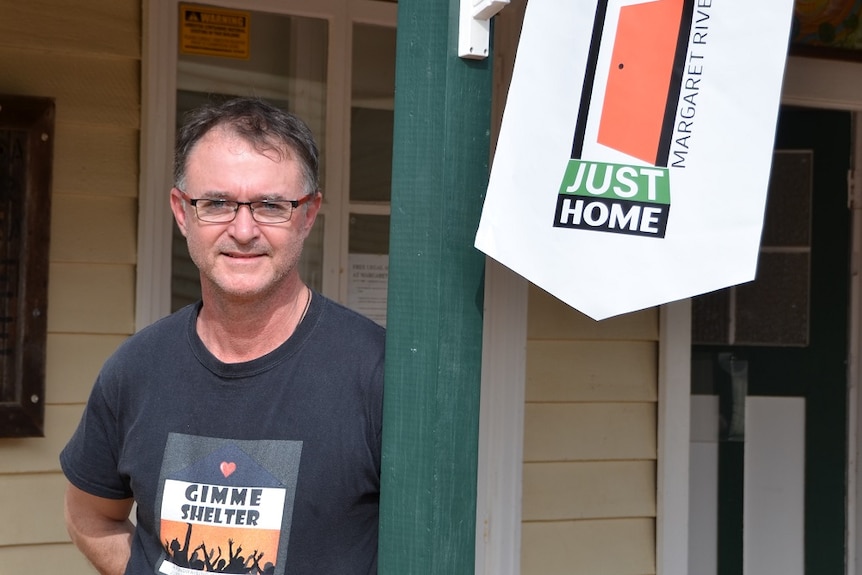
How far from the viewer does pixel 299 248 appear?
6.08 feet

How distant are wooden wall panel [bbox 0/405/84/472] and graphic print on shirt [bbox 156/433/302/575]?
61.0 inches

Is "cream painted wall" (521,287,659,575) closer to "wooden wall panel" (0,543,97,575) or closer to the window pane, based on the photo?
the window pane

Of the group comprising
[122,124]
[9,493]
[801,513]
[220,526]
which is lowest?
[801,513]

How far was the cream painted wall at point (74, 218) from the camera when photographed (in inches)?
126

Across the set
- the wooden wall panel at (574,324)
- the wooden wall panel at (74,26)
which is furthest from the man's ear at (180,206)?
the wooden wall panel at (574,324)

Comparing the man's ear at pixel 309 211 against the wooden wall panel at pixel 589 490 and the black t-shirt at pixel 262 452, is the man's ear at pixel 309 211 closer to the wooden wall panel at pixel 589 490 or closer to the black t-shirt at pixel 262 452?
the black t-shirt at pixel 262 452

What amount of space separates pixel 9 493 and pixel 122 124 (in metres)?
1.15

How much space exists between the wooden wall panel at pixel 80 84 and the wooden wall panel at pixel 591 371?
159 cm

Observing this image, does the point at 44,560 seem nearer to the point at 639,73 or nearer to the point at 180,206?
the point at 180,206

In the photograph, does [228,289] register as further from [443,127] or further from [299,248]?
[443,127]

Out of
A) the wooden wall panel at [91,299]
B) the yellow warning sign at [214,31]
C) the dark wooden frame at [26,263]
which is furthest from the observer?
the yellow warning sign at [214,31]

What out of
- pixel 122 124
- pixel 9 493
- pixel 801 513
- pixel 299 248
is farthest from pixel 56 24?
pixel 801 513

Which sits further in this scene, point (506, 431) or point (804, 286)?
point (804, 286)

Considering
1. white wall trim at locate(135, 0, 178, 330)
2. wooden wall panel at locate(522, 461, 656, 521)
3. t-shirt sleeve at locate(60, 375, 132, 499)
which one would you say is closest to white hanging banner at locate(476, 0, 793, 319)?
t-shirt sleeve at locate(60, 375, 132, 499)
